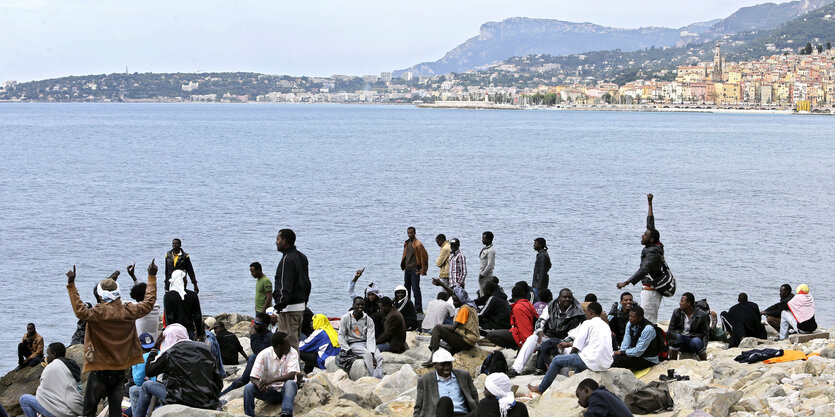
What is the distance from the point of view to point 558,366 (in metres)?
9.59

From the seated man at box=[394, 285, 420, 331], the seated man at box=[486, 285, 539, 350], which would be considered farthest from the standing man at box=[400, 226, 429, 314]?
the seated man at box=[486, 285, 539, 350]

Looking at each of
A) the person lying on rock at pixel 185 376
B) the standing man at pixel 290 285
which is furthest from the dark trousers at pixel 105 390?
the standing man at pixel 290 285

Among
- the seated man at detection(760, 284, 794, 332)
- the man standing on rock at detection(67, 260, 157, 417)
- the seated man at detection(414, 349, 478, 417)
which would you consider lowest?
the seated man at detection(760, 284, 794, 332)

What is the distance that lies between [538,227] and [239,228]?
1119 cm

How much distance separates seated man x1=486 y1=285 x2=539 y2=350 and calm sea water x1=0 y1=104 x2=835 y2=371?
854cm

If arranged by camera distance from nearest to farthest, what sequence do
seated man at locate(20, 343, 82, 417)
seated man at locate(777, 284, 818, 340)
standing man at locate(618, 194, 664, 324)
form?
seated man at locate(20, 343, 82, 417) → standing man at locate(618, 194, 664, 324) → seated man at locate(777, 284, 818, 340)

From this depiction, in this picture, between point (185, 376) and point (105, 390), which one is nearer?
point (185, 376)

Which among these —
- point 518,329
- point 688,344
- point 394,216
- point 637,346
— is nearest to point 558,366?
point 637,346

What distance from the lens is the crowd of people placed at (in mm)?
8094

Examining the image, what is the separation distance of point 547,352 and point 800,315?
5.03 metres

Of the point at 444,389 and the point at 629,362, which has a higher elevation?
the point at 444,389

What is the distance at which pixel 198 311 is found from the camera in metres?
10.6

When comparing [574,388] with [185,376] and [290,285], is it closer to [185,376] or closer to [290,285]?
[290,285]

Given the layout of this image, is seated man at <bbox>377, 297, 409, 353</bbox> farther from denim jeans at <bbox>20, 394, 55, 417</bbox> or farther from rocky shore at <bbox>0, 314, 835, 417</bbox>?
denim jeans at <bbox>20, 394, 55, 417</bbox>
